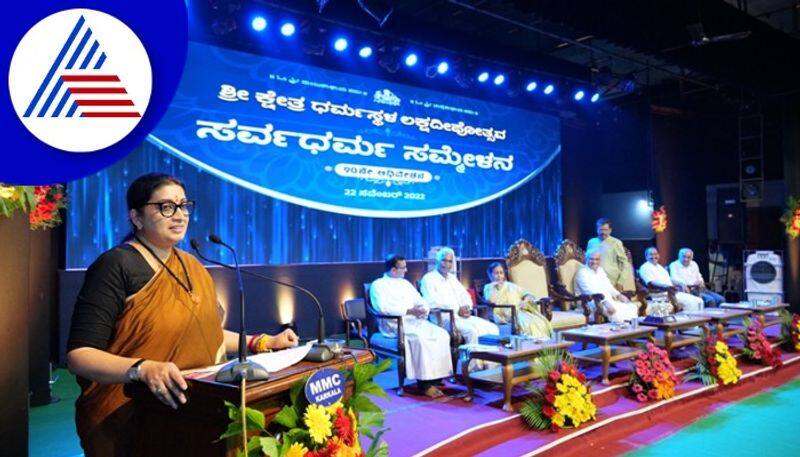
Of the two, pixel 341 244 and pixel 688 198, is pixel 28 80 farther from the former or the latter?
pixel 688 198

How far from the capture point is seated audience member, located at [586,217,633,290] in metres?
7.24

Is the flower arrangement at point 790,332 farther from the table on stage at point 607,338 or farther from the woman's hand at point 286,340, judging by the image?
the woman's hand at point 286,340

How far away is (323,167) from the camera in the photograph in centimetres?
614

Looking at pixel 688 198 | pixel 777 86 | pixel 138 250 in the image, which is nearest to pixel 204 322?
pixel 138 250

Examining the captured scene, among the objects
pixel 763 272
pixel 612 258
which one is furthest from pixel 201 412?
pixel 763 272

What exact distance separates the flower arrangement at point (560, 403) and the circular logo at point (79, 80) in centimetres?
268

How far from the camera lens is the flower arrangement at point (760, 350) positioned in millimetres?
5188

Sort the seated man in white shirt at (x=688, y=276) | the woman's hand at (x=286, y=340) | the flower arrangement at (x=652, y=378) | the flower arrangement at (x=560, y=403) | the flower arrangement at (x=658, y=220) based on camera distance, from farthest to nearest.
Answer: the flower arrangement at (x=658, y=220) → the seated man in white shirt at (x=688, y=276) → the flower arrangement at (x=652, y=378) → the flower arrangement at (x=560, y=403) → the woman's hand at (x=286, y=340)

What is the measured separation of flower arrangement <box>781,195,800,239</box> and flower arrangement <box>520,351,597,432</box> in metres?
6.30

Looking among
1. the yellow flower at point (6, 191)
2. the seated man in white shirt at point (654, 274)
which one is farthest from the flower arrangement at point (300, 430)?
the seated man in white shirt at point (654, 274)

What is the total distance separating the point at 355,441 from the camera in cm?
136

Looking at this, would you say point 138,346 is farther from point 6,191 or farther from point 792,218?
point 792,218

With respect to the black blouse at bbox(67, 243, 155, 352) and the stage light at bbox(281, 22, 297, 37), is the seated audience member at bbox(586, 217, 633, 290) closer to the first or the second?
the stage light at bbox(281, 22, 297, 37)

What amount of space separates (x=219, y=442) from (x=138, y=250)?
1.77 feet
